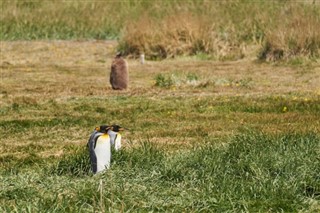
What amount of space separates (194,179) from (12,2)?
2824cm

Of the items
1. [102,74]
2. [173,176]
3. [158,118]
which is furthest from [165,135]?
[102,74]

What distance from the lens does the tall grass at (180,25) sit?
80.8ft

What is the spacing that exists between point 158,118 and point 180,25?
12316mm

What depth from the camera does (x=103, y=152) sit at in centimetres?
896

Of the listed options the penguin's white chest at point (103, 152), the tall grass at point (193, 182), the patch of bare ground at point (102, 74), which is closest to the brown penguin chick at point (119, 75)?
the patch of bare ground at point (102, 74)

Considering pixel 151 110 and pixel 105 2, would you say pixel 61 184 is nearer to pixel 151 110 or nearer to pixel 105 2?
pixel 151 110

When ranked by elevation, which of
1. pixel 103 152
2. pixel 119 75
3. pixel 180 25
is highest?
pixel 103 152

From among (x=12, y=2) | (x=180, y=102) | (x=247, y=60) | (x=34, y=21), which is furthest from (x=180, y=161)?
(x=12, y=2)

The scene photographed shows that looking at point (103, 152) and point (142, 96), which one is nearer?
point (103, 152)

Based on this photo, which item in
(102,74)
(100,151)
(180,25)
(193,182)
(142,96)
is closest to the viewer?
(193,182)

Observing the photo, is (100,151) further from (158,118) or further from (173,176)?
(158,118)

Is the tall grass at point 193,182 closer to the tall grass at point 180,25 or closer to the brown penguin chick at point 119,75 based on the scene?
the brown penguin chick at point 119,75

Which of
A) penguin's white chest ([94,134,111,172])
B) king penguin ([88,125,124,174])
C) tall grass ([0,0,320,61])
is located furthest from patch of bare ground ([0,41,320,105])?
penguin's white chest ([94,134,111,172])

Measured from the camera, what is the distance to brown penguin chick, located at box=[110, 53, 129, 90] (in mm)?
18688
